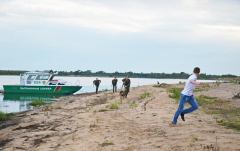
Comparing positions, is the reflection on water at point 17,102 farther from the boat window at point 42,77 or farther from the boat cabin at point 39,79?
the boat window at point 42,77

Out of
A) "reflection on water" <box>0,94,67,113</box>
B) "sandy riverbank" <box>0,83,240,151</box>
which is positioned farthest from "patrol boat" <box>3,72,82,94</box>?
"sandy riverbank" <box>0,83,240,151</box>

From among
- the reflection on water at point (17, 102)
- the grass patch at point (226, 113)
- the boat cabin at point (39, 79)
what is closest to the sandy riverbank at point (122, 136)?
the grass patch at point (226, 113)

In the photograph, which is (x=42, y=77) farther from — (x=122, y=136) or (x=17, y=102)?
(x=122, y=136)

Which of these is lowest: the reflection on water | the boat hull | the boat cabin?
the reflection on water

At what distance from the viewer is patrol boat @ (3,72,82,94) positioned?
3562 centimetres

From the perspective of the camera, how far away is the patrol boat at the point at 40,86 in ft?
117

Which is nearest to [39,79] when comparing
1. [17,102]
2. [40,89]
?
[40,89]

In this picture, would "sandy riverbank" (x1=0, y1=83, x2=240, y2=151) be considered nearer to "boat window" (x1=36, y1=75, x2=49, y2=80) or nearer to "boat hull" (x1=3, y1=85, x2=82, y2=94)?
"boat hull" (x1=3, y1=85, x2=82, y2=94)

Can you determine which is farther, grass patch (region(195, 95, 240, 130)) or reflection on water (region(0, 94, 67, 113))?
reflection on water (region(0, 94, 67, 113))

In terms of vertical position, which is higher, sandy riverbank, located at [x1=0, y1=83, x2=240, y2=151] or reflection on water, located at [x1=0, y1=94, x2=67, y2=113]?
sandy riverbank, located at [x1=0, y1=83, x2=240, y2=151]

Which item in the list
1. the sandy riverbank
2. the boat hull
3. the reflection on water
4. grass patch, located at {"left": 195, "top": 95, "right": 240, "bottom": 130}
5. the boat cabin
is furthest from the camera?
the boat cabin

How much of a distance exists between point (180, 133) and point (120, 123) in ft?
8.84

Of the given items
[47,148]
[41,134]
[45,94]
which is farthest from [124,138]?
[45,94]

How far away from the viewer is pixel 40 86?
3609 cm
